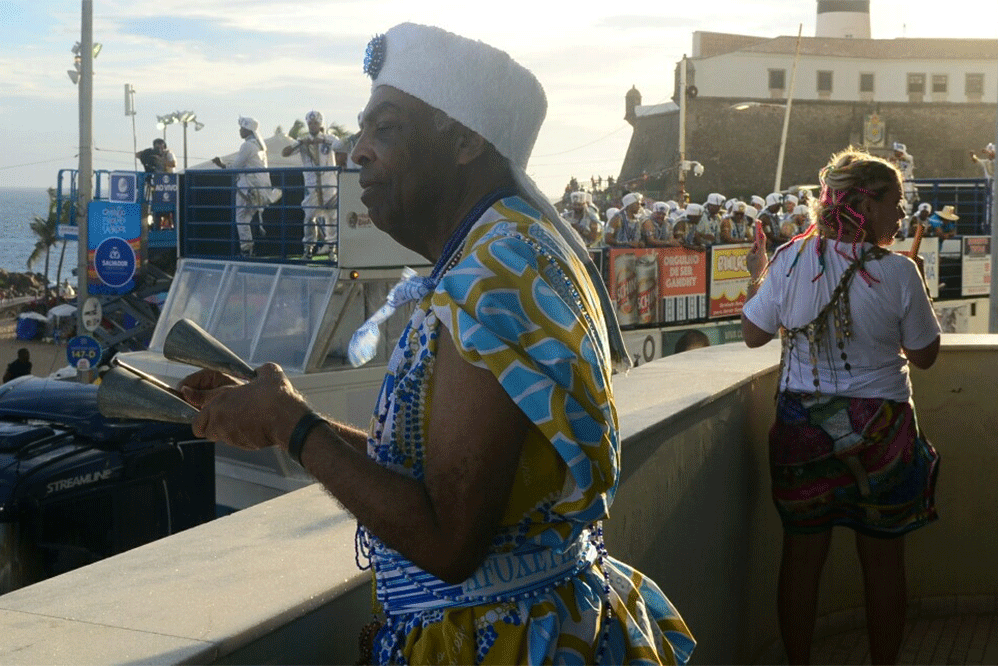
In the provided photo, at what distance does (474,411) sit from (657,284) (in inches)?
509

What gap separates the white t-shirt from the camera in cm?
355

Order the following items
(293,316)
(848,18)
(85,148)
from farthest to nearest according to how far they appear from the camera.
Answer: (848,18), (85,148), (293,316)

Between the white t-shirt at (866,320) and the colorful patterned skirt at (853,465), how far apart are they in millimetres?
52

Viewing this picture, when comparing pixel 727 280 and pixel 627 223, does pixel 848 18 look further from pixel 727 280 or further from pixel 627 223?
pixel 727 280

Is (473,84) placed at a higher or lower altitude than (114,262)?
higher

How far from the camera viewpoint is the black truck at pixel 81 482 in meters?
5.45

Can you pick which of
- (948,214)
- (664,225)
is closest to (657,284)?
(664,225)

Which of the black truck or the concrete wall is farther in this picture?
the black truck

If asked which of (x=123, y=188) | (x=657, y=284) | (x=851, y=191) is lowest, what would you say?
(x=657, y=284)

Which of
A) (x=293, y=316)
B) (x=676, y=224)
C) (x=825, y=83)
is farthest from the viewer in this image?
(x=825, y=83)

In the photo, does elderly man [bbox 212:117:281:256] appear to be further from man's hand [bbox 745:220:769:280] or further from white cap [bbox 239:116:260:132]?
man's hand [bbox 745:220:769:280]

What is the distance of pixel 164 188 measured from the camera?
A: 20172mm

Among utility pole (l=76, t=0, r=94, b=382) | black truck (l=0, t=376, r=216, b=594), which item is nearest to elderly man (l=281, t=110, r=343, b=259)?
utility pole (l=76, t=0, r=94, b=382)

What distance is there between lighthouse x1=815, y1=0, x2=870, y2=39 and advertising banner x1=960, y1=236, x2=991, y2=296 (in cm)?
6260
